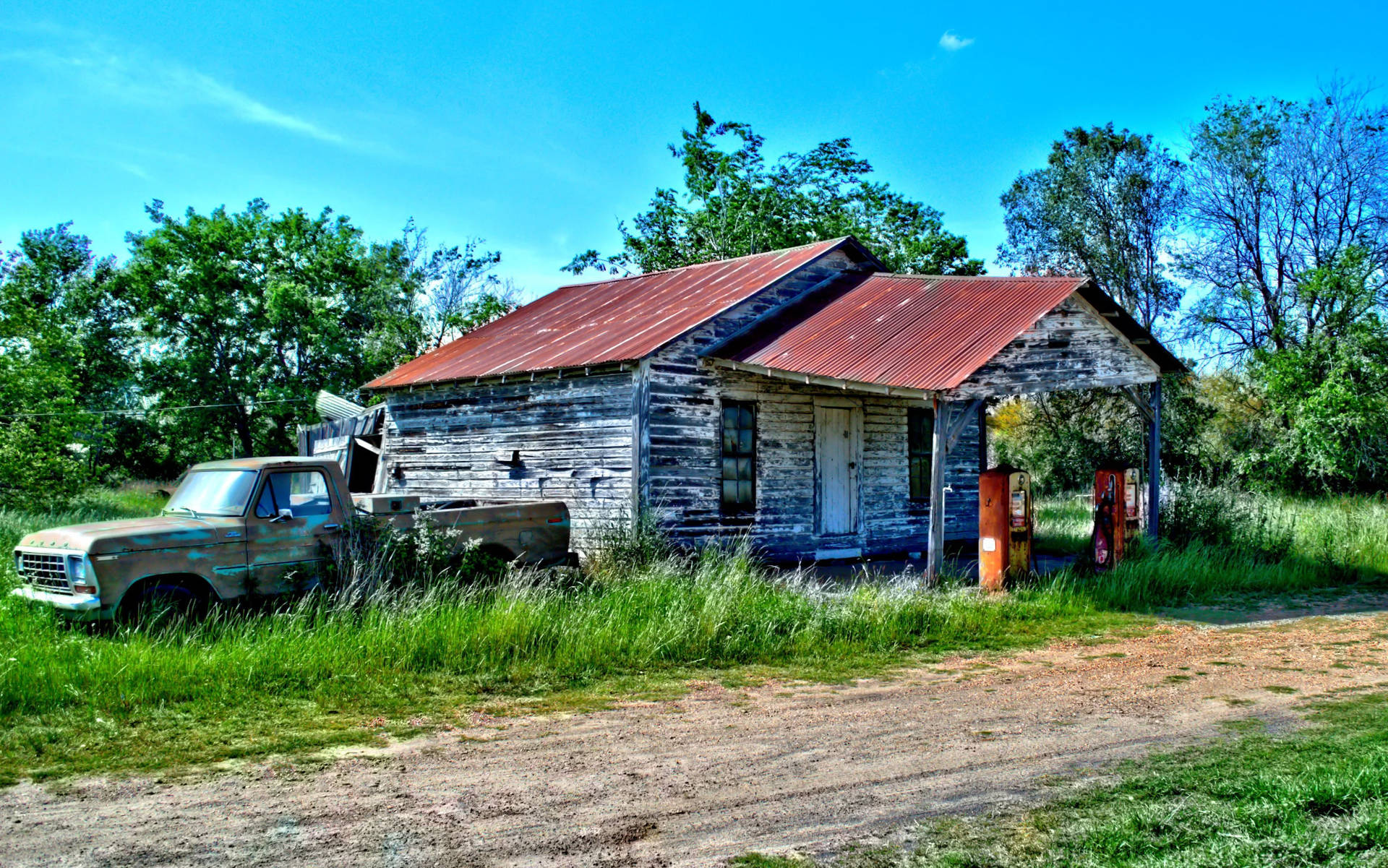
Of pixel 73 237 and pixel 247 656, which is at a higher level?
pixel 73 237

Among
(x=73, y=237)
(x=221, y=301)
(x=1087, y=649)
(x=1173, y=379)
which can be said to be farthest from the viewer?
(x=73, y=237)

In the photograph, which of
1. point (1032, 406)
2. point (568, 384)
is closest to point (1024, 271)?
point (1032, 406)

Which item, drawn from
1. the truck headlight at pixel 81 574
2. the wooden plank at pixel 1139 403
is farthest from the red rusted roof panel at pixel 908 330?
the truck headlight at pixel 81 574

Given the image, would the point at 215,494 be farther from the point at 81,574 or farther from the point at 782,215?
the point at 782,215

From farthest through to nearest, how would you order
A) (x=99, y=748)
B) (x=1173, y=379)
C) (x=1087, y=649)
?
(x=1173, y=379) → (x=1087, y=649) → (x=99, y=748)

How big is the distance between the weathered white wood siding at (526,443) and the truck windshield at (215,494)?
3767mm

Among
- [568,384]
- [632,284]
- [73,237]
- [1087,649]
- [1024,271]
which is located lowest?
[1087,649]

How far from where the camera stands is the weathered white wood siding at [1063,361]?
12383mm

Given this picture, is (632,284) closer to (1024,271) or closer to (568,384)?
(568,384)

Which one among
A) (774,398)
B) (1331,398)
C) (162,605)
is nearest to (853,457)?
(774,398)

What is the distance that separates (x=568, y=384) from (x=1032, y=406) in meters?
23.7

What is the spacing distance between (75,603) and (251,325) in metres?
28.7

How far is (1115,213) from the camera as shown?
33.0 meters

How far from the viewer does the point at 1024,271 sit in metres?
34.6
